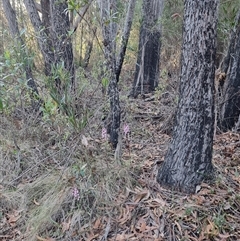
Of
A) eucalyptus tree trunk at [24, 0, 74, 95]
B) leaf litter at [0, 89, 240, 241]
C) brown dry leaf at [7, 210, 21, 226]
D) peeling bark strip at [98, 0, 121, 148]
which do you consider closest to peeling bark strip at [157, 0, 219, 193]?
leaf litter at [0, 89, 240, 241]

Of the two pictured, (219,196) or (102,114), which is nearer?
(219,196)

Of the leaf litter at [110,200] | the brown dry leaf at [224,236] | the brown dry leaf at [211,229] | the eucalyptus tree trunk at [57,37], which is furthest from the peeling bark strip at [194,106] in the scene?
the eucalyptus tree trunk at [57,37]

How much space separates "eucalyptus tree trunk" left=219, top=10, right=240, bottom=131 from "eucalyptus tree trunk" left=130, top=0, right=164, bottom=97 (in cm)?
213

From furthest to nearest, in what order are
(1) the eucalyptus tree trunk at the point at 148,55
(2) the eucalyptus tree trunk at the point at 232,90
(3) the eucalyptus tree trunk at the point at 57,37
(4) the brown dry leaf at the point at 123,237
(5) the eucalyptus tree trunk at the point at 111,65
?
1. (1) the eucalyptus tree trunk at the point at 148,55
2. (3) the eucalyptus tree trunk at the point at 57,37
3. (2) the eucalyptus tree trunk at the point at 232,90
4. (5) the eucalyptus tree trunk at the point at 111,65
5. (4) the brown dry leaf at the point at 123,237

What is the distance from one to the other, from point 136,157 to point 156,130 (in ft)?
3.31

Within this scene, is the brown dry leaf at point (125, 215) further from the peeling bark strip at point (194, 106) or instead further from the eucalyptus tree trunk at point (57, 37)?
the eucalyptus tree trunk at point (57, 37)

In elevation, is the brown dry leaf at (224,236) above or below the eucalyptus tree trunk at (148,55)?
below

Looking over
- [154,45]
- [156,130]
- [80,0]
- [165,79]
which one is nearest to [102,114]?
[156,130]

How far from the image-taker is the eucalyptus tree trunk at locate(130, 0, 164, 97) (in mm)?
5949

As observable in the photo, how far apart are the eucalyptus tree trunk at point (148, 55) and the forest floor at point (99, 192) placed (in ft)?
7.84

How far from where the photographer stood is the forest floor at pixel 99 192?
254 centimetres

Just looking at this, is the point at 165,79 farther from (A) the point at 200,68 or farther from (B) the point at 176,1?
(A) the point at 200,68

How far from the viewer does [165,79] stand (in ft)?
18.7

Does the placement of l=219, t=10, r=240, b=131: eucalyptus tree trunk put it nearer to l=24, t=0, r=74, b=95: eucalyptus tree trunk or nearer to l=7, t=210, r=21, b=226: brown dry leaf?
l=24, t=0, r=74, b=95: eucalyptus tree trunk
